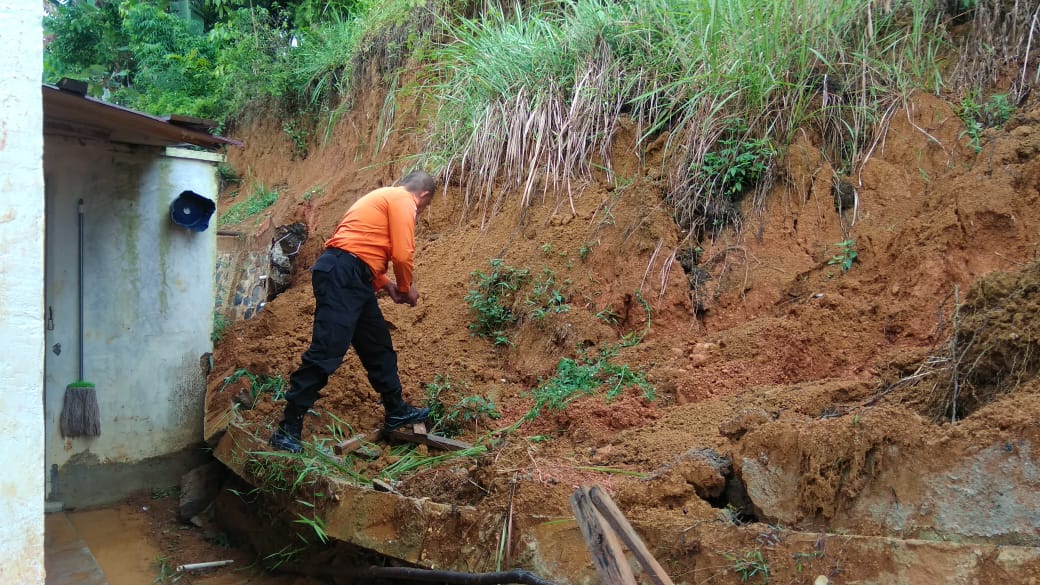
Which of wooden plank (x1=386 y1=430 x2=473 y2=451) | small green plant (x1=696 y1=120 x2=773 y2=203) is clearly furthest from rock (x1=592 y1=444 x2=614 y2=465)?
small green plant (x1=696 y1=120 x2=773 y2=203)

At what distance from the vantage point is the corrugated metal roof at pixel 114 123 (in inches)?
185

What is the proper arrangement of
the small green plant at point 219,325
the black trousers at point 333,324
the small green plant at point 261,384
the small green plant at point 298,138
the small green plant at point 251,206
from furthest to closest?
the small green plant at point 298,138 < the small green plant at point 251,206 < the small green plant at point 219,325 < the small green plant at point 261,384 < the black trousers at point 333,324

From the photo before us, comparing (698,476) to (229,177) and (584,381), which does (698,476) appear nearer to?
(584,381)

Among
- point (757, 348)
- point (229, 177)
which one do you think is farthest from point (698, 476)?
point (229, 177)

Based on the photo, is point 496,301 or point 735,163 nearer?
point 735,163

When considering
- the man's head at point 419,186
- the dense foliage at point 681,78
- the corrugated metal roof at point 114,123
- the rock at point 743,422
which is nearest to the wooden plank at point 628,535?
the rock at point 743,422

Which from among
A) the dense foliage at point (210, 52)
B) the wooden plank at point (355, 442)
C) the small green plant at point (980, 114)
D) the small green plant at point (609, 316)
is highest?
the dense foliage at point (210, 52)

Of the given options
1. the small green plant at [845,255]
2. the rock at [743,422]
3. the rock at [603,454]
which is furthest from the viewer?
the small green plant at [845,255]

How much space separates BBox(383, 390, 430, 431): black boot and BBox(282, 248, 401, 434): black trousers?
316mm

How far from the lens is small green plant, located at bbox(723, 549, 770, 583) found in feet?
9.12

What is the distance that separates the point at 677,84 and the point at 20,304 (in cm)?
425

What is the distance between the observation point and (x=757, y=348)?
4375 mm

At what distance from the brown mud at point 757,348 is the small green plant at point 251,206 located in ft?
9.86

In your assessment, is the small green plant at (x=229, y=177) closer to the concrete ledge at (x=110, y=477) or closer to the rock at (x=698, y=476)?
the concrete ledge at (x=110, y=477)
